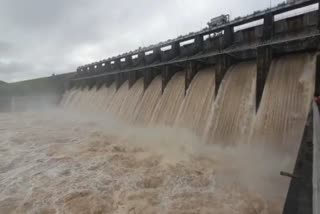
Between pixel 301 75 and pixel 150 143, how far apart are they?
→ 4.50 meters

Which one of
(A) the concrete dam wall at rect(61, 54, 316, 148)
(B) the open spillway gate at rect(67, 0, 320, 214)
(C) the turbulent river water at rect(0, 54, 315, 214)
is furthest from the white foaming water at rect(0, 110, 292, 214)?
(B) the open spillway gate at rect(67, 0, 320, 214)

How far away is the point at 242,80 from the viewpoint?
26.8 feet

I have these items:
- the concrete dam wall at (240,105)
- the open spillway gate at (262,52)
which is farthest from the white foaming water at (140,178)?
the open spillway gate at (262,52)

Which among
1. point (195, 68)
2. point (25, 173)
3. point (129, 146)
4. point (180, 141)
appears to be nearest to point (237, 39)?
point (195, 68)

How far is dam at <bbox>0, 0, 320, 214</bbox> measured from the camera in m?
4.77

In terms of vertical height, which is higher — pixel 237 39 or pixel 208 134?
pixel 237 39

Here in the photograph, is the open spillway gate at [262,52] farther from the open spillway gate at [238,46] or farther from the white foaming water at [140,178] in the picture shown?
the white foaming water at [140,178]

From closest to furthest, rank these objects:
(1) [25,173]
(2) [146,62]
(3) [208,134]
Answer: (1) [25,173], (3) [208,134], (2) [146,62]

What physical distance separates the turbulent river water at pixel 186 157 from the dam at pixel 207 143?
3 cm

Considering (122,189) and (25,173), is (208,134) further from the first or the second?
(25,173)

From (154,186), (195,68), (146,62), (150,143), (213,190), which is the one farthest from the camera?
(146,62)

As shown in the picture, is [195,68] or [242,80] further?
[195,68]

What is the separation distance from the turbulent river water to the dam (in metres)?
0.03

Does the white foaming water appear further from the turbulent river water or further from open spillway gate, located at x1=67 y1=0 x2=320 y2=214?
open spillway gate, located at x1=67 y1=0 x2=320 y2=214
